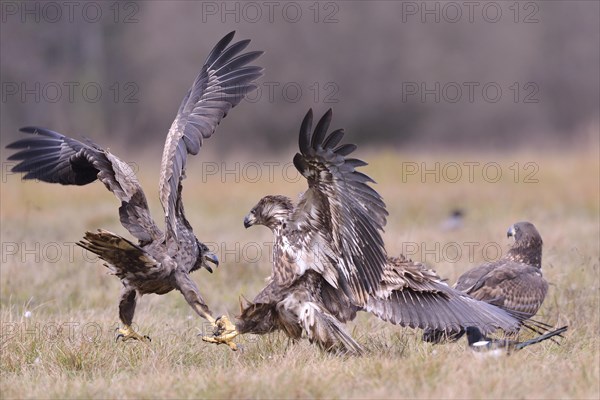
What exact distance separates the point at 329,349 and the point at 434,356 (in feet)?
2.22

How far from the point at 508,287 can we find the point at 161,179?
2.31 metres

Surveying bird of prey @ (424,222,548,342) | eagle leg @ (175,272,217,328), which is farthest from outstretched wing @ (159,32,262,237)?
bird of prey @ (424,222,548,342)

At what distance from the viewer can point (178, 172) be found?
5.80 metres

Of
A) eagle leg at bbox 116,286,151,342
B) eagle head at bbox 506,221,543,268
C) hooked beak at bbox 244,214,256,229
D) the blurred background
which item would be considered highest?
the blurred background

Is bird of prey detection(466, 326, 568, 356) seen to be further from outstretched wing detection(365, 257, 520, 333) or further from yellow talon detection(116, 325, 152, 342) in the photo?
yellow talon detection(116, 325, 152, 342)

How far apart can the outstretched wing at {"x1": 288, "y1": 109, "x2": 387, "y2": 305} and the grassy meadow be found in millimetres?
449

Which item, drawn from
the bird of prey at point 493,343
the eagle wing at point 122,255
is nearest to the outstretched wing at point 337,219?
the bird of prey at point 493,343

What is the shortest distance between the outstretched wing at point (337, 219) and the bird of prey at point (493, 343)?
62 cm

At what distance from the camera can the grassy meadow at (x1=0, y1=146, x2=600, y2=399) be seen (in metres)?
4.57

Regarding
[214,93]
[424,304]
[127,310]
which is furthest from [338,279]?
[214,93]

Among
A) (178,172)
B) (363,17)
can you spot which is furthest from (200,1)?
(178,172)

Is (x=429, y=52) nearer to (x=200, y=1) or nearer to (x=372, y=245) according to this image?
(x=200, y=1)

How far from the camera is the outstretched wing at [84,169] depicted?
19.5ft

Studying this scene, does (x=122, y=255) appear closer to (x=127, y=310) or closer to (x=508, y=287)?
(x=127, y=310)
